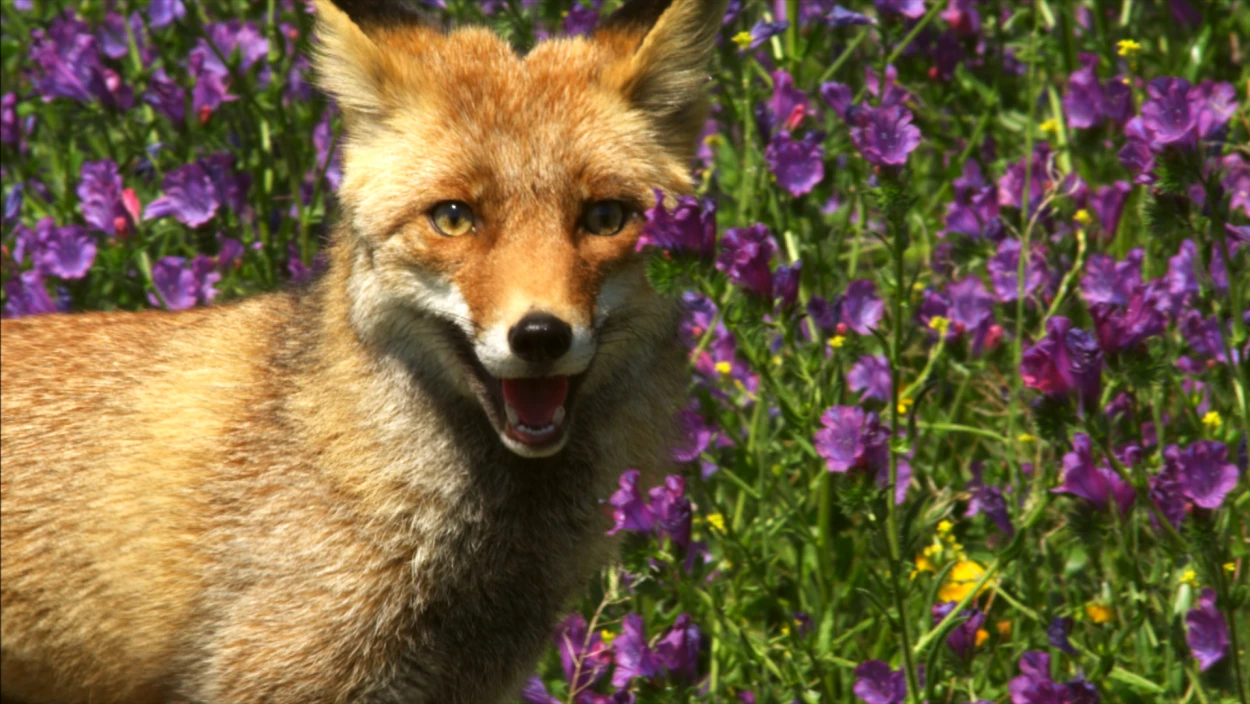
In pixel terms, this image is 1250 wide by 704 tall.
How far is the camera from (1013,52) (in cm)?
606

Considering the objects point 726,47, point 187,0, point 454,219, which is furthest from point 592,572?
point 187,0

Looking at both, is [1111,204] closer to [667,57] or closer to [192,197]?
[667,57]

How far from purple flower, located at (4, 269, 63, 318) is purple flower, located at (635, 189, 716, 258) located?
2.53 meters

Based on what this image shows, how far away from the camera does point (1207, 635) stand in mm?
3119

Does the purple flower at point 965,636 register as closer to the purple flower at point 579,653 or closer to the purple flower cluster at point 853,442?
the purple flower cluster at point 853,442

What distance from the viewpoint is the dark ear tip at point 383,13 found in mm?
3527

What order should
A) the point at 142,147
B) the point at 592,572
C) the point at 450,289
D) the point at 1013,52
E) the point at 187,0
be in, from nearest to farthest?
1. the point at 450,289
2. the point at 592,572
3. the point at 187,0
4. the point at 142,147
5. the point at 1013,52

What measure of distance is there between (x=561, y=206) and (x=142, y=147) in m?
2.48

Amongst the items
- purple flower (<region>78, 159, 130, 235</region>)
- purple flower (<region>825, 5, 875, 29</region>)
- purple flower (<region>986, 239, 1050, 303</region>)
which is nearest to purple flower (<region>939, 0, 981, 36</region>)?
purple flower (<region>825, 5, 875, 29</region>)

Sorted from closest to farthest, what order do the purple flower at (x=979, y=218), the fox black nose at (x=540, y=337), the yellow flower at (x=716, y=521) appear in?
1. the fox black nose at (x=540, y=337)
2. the yellow flower at (x=716, y=521)
3. the purple flower at (x=979, y=218)

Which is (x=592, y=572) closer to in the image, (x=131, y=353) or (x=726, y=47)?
(x=131, y=353)

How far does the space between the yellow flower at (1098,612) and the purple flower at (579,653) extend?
1298mm

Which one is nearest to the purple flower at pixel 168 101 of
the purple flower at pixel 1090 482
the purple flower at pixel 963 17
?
the purple flower at pixel 963 17

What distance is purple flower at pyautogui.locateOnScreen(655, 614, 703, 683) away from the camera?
338cm
